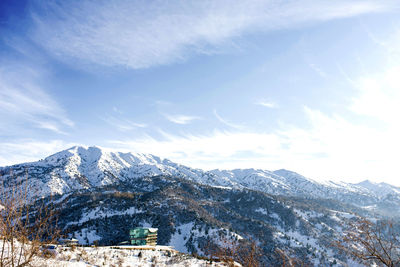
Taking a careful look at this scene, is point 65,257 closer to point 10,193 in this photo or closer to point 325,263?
point 10,193

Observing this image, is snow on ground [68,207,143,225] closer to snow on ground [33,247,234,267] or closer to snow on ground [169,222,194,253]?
snow on ground [169,222,194,253]

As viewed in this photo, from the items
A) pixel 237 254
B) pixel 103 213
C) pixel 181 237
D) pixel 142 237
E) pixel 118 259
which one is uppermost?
pixel 237 254

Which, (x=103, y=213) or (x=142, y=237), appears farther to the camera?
(x=103, y=213)

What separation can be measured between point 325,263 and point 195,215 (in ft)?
332

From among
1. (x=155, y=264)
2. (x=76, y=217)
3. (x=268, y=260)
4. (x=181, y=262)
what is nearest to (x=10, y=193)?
(x=155, y=264)

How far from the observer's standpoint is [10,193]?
11000mm

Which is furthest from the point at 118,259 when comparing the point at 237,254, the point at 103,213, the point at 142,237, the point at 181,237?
the point at 103,213

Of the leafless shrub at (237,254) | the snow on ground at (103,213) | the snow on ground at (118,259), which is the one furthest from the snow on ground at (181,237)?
the leafless shrub at (237,254)

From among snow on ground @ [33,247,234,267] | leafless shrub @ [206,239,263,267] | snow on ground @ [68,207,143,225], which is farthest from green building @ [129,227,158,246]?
snow on ground @ [68,207,143,225]

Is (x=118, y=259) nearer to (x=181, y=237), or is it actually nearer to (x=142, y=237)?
(x=142, y=237)

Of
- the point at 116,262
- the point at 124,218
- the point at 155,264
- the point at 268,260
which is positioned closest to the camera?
the point at 116,262

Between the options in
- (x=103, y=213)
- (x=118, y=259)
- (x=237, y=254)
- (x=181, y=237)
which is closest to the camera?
(x=237, y=254)

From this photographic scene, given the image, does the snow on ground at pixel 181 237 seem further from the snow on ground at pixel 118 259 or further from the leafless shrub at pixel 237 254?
the leafless shrub at pixel 237 254

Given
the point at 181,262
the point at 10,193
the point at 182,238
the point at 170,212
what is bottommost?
the point at 182,238
